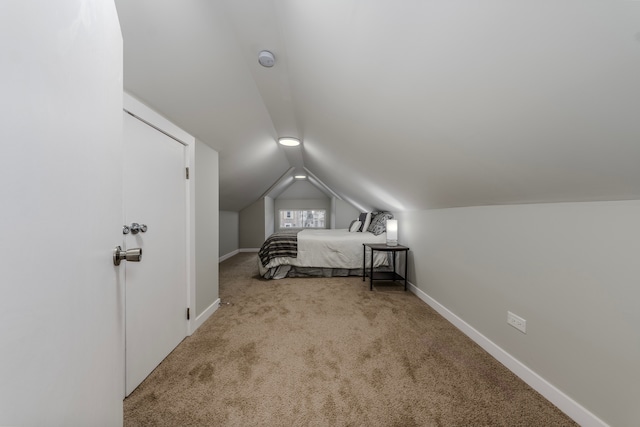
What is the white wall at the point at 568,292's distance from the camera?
105 centimetres

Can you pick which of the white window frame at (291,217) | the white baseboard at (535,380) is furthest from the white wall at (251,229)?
the white baseboard at (535,380)

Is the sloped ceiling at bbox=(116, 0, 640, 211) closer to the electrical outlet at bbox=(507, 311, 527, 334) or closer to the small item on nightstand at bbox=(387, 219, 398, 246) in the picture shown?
the electrical outlet at bbox=(507, 311, 527, 334)

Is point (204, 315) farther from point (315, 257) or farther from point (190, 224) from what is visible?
point (315, 257)

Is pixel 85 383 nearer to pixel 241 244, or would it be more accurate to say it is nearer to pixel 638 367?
pixel 638 367

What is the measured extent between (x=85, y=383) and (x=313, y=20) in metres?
1.49

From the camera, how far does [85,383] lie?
491mm

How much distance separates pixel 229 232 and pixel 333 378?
4.87m

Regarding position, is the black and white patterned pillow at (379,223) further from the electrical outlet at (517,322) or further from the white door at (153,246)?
the white door at (153,246)

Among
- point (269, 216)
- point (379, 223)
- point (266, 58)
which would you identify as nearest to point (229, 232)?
point (269, 216)

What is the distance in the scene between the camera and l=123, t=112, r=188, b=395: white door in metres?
1.41

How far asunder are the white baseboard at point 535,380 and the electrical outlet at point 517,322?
21 centimetres

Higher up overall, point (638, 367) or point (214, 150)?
point (214, 150)

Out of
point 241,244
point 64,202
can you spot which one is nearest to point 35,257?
point 64,202

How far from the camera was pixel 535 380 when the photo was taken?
1.42 metres
